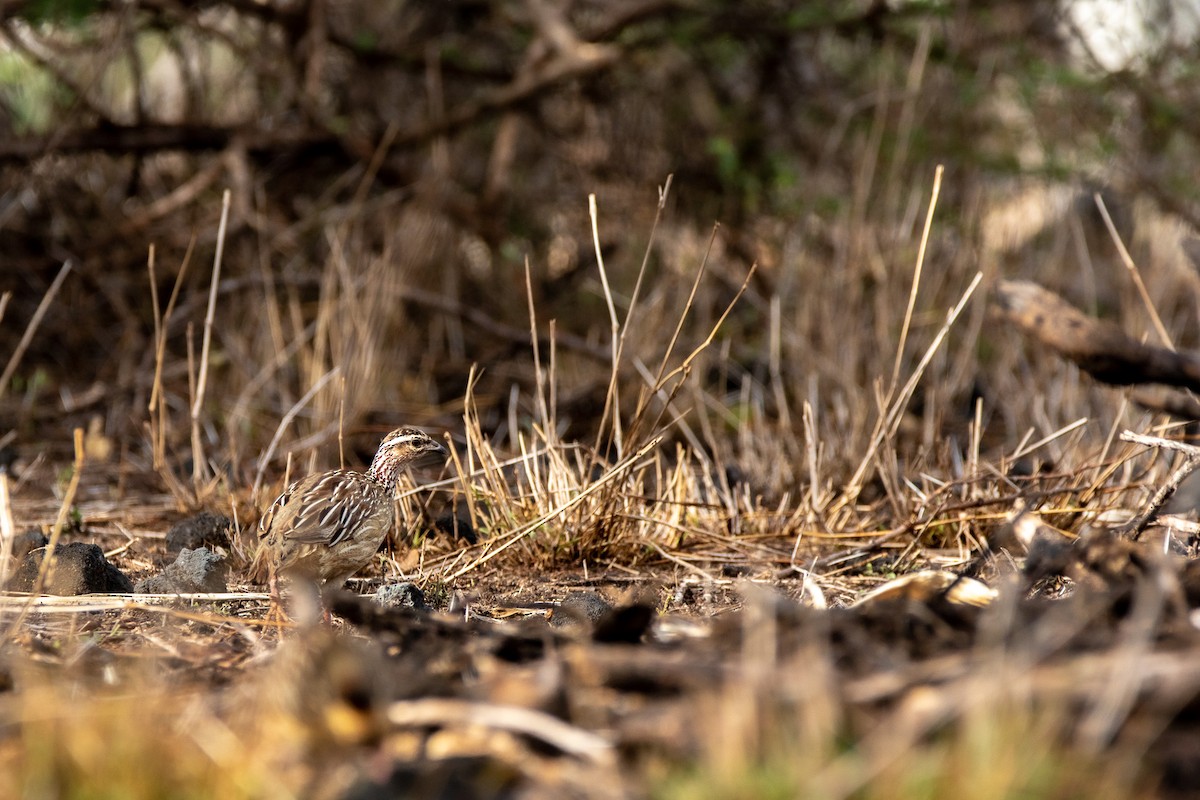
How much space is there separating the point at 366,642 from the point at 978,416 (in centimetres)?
321

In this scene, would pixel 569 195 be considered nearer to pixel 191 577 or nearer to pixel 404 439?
pixel 404 439

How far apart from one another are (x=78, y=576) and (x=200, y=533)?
1.02 m

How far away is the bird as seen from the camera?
14.7 ft

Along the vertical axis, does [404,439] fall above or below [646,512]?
above

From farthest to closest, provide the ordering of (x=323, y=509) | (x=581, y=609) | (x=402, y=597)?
(x=323, y=509), (x=402, y=597), (x=581, y=609)

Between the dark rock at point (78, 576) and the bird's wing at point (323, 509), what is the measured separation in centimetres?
57

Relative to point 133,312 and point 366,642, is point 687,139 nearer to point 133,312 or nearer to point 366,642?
point 133,312

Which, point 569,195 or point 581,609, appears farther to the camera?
point 569,195

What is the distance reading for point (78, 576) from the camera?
4.32m

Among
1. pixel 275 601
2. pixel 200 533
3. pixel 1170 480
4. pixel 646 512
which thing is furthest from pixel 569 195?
pixel 1170 480

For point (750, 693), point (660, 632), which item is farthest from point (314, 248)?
point (750, 693)

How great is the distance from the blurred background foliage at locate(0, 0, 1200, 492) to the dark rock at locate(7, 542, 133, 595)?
242 centimetres

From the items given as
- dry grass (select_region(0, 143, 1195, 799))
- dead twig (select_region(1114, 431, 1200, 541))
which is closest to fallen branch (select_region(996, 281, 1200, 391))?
dead twig (select_region(1114, 431, 1200, 541))

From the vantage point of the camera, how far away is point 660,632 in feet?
10.5
